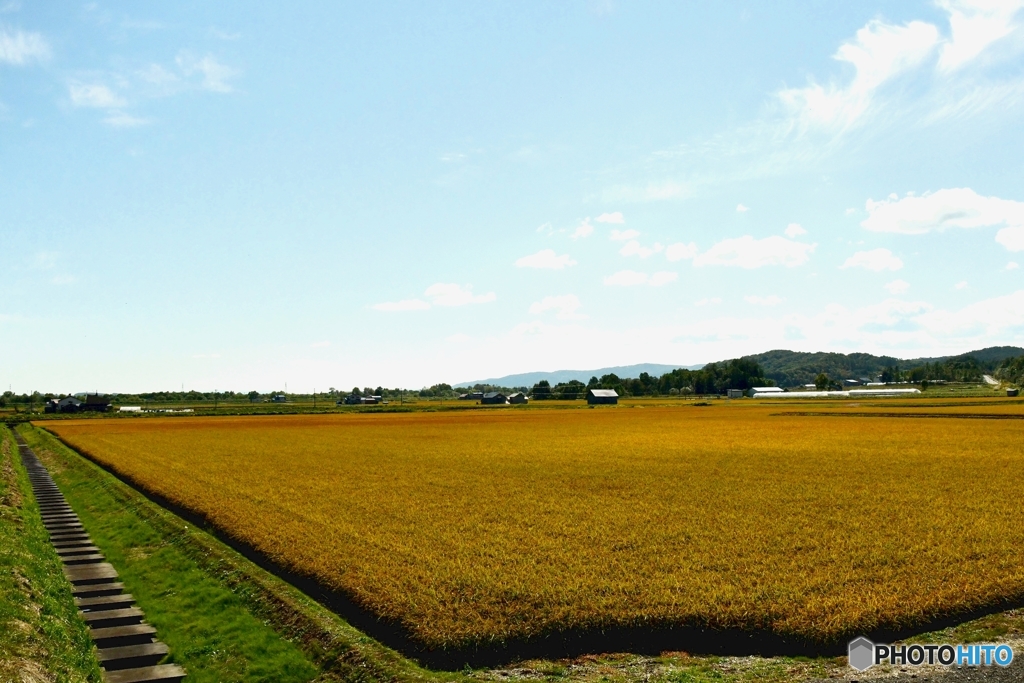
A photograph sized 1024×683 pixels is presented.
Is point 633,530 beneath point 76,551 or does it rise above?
above

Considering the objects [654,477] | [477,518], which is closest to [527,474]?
[654,477]

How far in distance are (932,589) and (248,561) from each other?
1494cm

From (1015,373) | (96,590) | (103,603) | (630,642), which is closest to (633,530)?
(630,642)

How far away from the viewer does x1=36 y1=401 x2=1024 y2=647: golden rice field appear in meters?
12.7

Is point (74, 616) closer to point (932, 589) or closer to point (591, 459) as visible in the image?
point (932, 589)

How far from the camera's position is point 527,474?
3105 cm

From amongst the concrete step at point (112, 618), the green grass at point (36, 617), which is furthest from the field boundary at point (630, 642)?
the concrete step at point (112, 618)

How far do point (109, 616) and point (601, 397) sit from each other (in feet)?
507

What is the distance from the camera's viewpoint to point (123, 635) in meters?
13.4

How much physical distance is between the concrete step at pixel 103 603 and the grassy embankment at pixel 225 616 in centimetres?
28

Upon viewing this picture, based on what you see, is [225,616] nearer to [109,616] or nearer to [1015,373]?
[109,616]

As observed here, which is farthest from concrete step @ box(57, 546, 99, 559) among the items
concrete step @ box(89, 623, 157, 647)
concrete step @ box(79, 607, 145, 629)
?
concrete step @ box(89, 623, 157, 647)

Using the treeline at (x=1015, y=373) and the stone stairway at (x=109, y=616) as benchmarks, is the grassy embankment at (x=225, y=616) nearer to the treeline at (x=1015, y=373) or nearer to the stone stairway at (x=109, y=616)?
the stone stairway at (x=109, y=616)

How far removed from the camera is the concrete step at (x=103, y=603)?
49.3ft
